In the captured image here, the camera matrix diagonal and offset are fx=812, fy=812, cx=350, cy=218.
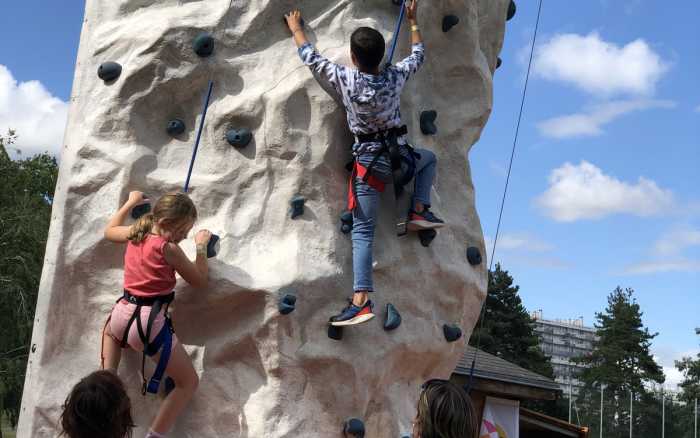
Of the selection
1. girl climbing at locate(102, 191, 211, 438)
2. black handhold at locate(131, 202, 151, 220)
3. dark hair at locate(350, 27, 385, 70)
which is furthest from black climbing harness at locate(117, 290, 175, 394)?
dark hair at locate(350, 27, 385, 70)

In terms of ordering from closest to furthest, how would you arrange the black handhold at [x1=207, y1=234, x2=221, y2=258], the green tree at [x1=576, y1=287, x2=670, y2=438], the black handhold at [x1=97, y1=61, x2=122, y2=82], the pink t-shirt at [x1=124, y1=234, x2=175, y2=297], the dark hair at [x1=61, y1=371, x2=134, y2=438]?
the dark hair at [x1=61, y1=371, x2=134, y2=438] < the pink t-shirt at [x1=124, y1=234, x2=175, y2=297] < the black handhold at [x1=207, y1=234, x2=221, y2=258] < the black handhold at [x1=97, y1=61, x2=122, y2=82] < the green tree at [x1=576, y1=287, x2=670, y2=438]

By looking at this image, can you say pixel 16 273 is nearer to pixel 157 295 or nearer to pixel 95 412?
pixel 157 295

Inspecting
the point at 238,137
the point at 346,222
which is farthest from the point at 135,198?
the point at 346,222

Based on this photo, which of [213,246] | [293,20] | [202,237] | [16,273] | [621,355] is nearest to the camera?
[202,237]

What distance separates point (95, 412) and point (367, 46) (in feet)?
8.39

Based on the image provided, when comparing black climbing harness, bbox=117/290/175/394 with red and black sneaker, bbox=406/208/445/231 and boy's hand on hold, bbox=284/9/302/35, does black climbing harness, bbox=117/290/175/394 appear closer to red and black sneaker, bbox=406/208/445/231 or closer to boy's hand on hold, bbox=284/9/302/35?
red and black sneaker, bbox=406/208/445/231

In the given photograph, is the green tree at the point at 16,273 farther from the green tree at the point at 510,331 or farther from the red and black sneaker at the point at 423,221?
the green tree at the point at 510,331

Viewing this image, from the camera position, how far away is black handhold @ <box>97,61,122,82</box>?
425 centimetres

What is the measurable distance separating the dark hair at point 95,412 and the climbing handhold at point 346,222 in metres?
2.17

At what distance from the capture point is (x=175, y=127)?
4328 mm

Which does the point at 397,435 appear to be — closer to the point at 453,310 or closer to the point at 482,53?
the point at 453,310

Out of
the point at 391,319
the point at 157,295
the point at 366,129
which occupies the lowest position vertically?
the point at 157,295

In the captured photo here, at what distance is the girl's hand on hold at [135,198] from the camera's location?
410 centimetres

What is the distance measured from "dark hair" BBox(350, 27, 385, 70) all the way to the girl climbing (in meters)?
1.18
